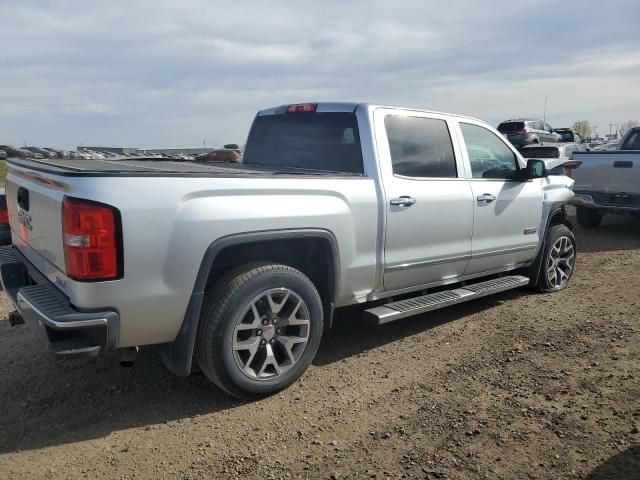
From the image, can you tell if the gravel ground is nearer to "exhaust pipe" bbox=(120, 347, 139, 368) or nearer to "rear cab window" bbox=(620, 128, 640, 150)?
"exhaust pipe" bbox=(120, 347, 139, 368)

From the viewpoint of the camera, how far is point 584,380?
369cm

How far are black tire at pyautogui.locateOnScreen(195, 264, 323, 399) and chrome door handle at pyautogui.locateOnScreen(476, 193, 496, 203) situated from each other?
78.8 inches

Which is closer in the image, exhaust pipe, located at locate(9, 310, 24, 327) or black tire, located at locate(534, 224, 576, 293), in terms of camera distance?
exhaust pipe, located at locate(9, 310, 24, 327)

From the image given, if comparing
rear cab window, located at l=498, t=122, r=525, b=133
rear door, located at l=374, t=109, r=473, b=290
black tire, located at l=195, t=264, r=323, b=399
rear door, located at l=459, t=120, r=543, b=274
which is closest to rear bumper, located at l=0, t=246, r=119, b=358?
black tire, located at l=195, t=264, r=323, b=399

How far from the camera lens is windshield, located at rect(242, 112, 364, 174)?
13.7 ft

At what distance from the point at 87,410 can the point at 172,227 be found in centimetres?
140

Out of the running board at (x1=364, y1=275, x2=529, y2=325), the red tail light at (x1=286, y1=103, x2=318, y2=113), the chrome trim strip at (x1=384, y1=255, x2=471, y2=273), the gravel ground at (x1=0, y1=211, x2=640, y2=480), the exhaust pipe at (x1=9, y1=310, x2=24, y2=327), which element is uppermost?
the red tail light at (x1=286, y1=103, x2=318, y2=113)

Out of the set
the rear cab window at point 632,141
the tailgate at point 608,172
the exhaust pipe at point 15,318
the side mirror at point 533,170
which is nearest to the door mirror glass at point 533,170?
the side mirror at point 533,170

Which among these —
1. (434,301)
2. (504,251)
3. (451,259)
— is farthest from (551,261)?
(434,301)

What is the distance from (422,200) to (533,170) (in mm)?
1591

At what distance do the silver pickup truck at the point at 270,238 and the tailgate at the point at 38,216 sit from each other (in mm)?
17

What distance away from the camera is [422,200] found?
4.15 m

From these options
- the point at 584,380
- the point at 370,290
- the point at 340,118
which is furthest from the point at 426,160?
the point at 584,380

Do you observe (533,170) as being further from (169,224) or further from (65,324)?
(65,324)
